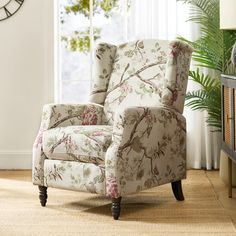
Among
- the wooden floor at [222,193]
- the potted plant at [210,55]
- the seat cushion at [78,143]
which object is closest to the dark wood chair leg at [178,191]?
the wooden floor at [222,193]

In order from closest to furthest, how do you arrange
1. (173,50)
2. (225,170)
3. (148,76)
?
(173,50)
(148,76)
(225,170)

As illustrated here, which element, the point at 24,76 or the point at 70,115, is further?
the point at 24,76

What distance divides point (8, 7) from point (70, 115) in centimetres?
168

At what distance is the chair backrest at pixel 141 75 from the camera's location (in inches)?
153

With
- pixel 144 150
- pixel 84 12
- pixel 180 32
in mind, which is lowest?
pixel 144 150

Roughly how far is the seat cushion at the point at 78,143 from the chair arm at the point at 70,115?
0.37ft

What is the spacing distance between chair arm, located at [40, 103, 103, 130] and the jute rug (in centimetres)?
48

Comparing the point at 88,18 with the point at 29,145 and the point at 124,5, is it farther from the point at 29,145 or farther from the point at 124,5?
the point at 29,145

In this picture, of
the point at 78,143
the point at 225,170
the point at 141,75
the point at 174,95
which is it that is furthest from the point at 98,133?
the point at 225,170

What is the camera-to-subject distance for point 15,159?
540cm

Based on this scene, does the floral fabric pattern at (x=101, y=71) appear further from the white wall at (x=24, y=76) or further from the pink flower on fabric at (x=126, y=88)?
the white wall at (x=24, y=76)

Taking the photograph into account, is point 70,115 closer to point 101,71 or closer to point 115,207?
point 101,71

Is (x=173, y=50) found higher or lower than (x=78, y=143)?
higher

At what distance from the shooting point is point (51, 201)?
4.07 metres
